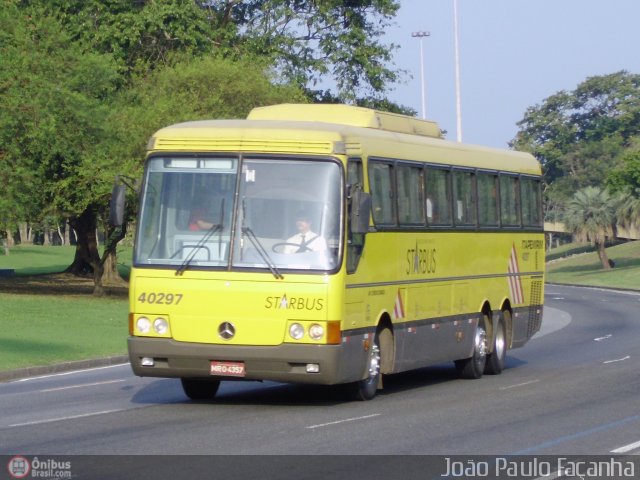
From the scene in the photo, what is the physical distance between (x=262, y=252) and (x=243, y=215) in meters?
Answer: 0.50

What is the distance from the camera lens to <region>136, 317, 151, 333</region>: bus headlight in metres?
15.4

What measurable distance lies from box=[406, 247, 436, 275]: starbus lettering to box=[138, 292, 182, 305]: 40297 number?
3739 millimetres

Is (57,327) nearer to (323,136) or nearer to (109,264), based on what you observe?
(323,136)

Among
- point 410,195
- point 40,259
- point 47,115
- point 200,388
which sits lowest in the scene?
point 200,388

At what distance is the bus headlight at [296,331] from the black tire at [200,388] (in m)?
2.09

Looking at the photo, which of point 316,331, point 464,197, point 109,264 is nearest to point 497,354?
point 464,197

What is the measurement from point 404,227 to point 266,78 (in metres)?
30.4

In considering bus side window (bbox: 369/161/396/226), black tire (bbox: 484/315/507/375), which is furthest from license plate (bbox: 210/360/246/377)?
black tire (bbox: 484/315/507/375)

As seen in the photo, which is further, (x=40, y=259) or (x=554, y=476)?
(x=40, y=259)

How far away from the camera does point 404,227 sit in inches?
698

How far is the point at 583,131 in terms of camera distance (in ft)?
435

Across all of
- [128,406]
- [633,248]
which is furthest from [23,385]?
[633,248]

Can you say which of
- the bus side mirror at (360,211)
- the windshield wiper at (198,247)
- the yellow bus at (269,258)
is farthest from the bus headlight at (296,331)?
the windshield wiper at (198,247)

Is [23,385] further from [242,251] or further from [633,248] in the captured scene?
[633,248]
